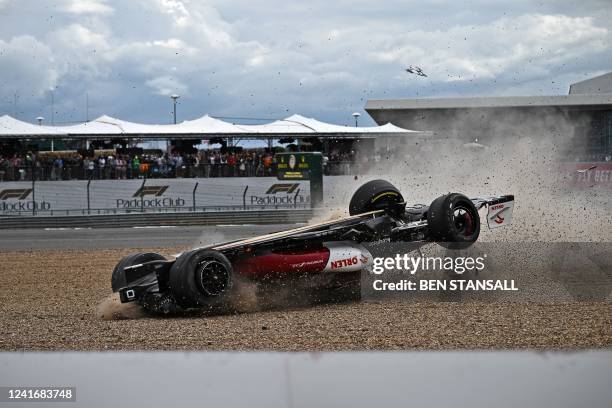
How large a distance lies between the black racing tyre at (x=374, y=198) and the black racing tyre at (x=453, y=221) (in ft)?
1.92

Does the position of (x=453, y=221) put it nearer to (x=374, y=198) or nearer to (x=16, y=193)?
(x=374, y=198)

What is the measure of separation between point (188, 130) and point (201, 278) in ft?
74.0

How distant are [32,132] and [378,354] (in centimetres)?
2698

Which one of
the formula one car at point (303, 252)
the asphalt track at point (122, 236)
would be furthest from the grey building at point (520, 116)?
the formula one car at point (303, 252)

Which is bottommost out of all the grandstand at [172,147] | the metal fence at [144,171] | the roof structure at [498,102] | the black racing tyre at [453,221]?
the black racing tyre at [453,221]

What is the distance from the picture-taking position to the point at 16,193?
25.5 metres

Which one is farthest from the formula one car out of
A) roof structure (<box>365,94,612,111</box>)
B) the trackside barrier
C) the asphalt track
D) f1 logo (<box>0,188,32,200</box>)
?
f1 logo (<box>0,188,32,200</box>)

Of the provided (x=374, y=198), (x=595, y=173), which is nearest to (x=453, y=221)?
(x=374, y=198)

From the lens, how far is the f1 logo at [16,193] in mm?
25484

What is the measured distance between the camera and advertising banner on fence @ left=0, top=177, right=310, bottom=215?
25.6 m

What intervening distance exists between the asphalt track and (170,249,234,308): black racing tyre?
937 cm

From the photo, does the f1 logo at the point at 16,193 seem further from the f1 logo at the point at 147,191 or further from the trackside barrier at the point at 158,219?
the f1 logo at the point at 147,191

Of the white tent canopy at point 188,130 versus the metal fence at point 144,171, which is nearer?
the metal fence at point 144,171

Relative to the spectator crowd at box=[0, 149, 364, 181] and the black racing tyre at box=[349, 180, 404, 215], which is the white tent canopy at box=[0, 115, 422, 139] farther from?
the black racing tyre at box=[349, 180, 404, 215]
